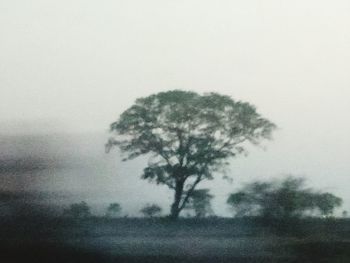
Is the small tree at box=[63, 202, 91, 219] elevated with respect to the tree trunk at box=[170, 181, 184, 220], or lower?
lower

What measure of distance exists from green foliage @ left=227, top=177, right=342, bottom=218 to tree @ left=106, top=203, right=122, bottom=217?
7.97ft

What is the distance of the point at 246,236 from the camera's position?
30.1ft

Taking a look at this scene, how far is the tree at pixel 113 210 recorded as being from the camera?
7684 mm

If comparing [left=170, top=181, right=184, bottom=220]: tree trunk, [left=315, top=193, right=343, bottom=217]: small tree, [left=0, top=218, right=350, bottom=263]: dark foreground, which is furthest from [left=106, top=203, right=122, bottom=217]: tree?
[left=315, top=193, right=343, bottom=217]: small tree

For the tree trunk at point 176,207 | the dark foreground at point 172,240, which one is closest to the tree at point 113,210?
the dark foreground at point 172,240

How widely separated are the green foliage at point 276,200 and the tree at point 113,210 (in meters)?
2.43

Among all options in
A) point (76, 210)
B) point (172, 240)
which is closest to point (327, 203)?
point (172, 240)

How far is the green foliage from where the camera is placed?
9.88 metres

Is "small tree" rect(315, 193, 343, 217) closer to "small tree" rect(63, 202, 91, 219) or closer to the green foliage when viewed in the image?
the green foliage

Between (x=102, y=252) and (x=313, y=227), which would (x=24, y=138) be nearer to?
(x=102, y=252)

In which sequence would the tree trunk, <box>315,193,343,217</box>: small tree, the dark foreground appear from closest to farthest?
1. the dark foreground
2. the tree trunk
3. <box>315,193,343,217</box>: small tree

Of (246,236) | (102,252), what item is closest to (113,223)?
(102,252)

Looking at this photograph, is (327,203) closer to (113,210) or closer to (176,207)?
(176,207)

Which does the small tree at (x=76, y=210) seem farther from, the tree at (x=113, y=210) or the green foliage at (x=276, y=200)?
the green foliage at (x=276, y=200)
